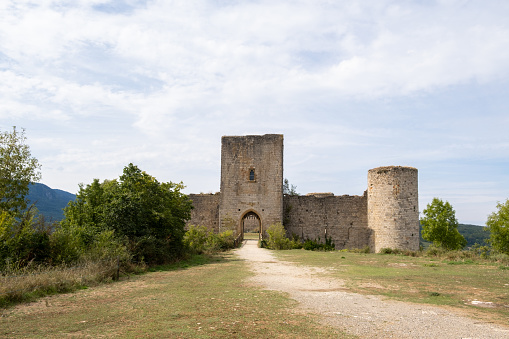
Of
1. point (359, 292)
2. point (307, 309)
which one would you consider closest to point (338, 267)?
point (359, 292)

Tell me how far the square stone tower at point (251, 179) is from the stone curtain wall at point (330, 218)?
1602mm

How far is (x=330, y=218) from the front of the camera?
90.9 ft

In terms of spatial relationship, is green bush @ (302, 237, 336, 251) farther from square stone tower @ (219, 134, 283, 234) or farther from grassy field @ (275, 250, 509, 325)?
grassy field @ (275, 250, 509, 325)

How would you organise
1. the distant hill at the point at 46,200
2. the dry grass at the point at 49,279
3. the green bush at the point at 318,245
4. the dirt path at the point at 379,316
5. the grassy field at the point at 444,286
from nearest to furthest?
the dirt path at the point at 379,316 → the grassy field at the point at 444,286 → the dry grass at the point at 49,279 → the green bush at the point at 318,245 → the distant hill at the point at 46,200

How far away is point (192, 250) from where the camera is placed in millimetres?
19562

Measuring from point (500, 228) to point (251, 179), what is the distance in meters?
16.3

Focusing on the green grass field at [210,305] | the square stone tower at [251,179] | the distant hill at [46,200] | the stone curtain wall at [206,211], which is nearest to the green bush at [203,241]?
the square stone tower at [251,179]

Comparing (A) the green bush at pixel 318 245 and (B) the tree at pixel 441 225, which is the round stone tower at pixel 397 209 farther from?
(B) the tree at pixel 441 225

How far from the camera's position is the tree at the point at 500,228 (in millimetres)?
24422

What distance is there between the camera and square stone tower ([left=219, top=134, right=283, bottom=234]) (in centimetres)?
2730

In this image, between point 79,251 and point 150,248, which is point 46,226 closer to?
point 79,251

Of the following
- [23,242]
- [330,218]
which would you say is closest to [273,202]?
[330,218]

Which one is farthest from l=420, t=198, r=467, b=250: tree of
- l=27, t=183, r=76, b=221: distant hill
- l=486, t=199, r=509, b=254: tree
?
l=27, t=183, r=76, b=221: distant hill

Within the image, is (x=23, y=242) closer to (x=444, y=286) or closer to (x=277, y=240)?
(x=444, y=286)
